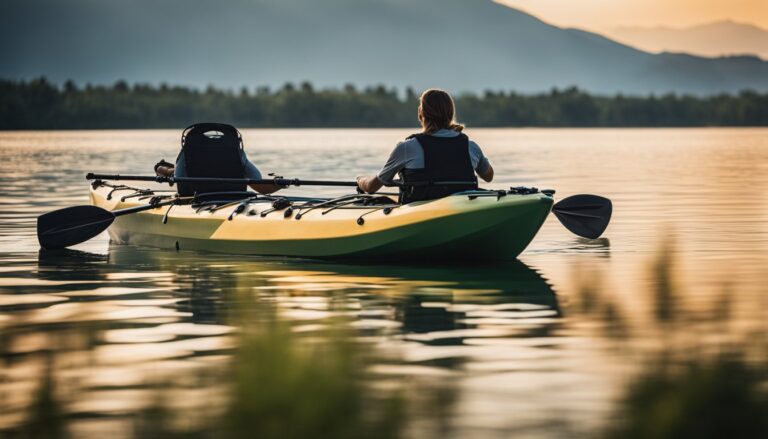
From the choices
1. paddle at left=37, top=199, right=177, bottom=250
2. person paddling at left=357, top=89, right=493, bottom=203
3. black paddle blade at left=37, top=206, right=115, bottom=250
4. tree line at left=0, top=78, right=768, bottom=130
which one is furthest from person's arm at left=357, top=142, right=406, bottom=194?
tree line at left=0, top=78, right=768, bottom=130

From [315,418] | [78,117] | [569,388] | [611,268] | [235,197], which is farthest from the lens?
[78,117]

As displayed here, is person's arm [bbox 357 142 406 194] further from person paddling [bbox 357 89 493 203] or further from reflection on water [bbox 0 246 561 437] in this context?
reflection on water [bbox 0 246 561 437]

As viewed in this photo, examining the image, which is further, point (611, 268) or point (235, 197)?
point (235, 197)

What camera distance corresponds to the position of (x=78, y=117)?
383ft

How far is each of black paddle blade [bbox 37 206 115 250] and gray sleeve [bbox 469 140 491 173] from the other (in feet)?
16.4

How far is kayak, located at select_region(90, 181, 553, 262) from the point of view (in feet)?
43.8

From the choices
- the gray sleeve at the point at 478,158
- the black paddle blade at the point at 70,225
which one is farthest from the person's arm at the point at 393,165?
the black paddle blade at the point at 70,225

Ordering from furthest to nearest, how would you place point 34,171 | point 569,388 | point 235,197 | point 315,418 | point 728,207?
point 34,171 < point 728,207 < point 235,197 < point 569,388 < point 315,418

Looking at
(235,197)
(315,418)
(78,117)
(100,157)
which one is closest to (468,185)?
(235,197)

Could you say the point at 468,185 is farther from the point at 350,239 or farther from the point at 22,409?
the point at 22,409

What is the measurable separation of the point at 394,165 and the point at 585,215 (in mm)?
3261

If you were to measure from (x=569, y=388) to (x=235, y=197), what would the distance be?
31.2 ft

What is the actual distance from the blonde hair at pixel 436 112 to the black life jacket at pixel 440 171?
0.37 feet

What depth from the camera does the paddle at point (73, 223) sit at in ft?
53.1
